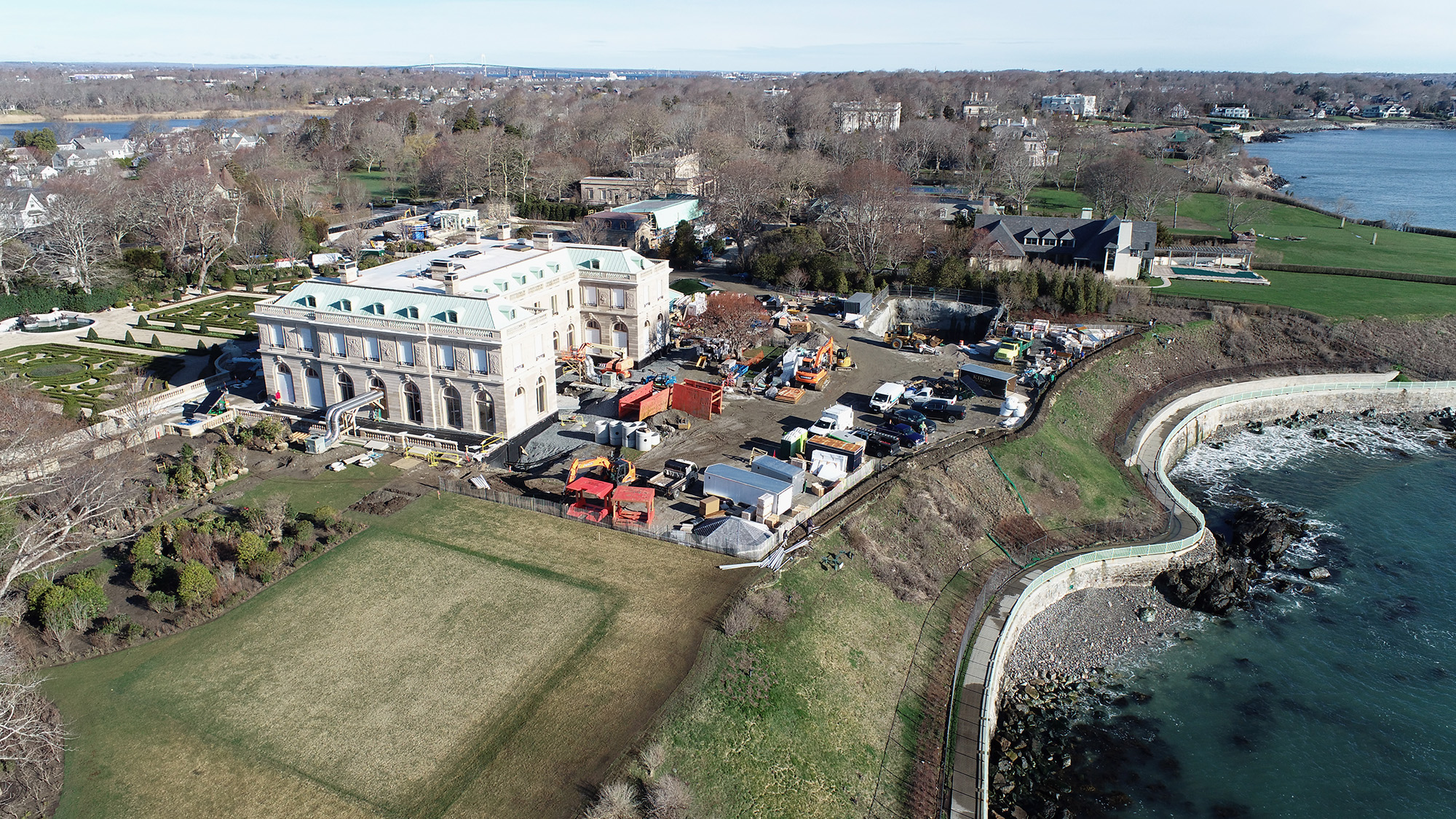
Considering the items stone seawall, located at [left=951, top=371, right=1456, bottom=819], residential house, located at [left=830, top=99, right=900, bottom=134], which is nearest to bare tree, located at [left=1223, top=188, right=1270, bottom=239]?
stone seawall, located at [left=951, top=371, right=1456, bottom=819]

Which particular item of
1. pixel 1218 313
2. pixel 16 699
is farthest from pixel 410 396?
pixel 1218 313

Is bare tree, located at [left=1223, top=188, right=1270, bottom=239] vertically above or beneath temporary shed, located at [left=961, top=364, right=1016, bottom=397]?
above

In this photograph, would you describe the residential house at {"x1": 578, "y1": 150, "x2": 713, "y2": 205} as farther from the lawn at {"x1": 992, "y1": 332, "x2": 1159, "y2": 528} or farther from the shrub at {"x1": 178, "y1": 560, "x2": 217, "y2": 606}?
the shrub at {"x1": 178, "y1": 560, "x2": 217, "y2": 606}

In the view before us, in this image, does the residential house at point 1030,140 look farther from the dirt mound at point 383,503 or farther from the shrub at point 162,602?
the shrub at point 162,602

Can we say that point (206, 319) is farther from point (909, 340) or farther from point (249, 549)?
point (909, 340)

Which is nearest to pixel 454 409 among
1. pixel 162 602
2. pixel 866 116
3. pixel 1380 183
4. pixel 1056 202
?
pixel 162 602

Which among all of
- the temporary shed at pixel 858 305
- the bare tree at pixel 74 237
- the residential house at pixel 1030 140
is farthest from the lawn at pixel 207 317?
the residential house at pixel 1030 140
